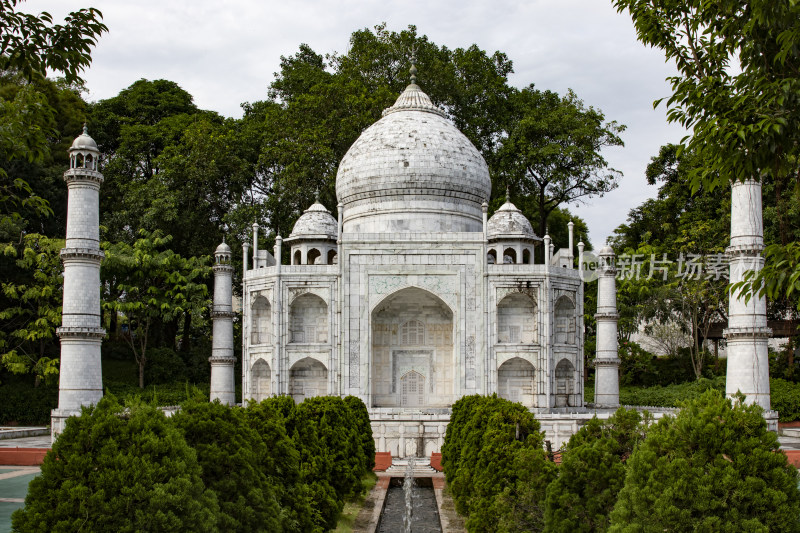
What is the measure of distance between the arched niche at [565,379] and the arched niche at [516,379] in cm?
120

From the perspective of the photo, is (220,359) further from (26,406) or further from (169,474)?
(169,474)

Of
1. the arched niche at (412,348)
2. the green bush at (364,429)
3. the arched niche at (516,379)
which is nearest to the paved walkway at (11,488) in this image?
the green bush at (364,429)

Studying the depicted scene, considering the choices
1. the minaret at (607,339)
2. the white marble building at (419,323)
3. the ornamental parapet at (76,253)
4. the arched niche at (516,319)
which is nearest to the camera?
the ornamental parapet at (76,253)

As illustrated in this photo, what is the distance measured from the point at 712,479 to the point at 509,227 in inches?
782

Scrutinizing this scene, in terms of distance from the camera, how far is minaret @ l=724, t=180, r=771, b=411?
1898cm

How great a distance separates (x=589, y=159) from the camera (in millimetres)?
33500

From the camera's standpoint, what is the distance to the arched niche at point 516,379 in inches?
937

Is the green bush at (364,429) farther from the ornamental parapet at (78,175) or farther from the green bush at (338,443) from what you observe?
the ornamental parapet at (78,175)

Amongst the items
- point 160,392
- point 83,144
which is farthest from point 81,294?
point 160,392

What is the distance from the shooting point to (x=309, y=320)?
2447 centimetres

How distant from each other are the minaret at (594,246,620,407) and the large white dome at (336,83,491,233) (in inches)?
178

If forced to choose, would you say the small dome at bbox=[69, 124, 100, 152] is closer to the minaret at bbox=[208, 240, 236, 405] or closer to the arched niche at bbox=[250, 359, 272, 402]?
the minaret at bbox=[208, 240, 236, 405]

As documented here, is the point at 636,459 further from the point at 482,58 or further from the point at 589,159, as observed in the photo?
the point at 482,58

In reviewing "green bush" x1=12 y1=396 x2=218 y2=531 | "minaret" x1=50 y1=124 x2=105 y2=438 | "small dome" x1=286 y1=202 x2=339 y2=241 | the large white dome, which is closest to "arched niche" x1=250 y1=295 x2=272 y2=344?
"small dome" x1=286 y1=202 x2=339 y2=241
